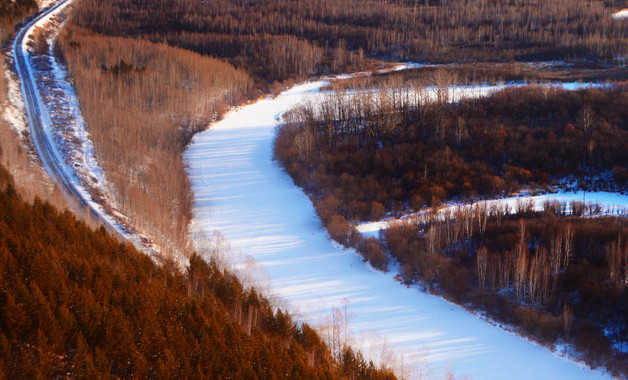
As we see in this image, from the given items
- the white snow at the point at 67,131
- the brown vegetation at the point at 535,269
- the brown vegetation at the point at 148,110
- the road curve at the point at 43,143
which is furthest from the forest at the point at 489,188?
the road curve at the point at 43,143

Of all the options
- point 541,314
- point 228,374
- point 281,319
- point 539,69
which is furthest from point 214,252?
point 539,69

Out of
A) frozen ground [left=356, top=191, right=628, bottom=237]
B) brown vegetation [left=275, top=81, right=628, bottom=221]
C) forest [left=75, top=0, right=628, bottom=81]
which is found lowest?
frozen ground [left=356, top=191, right=628, bottom=237]

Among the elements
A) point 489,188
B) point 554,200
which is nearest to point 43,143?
point 489,188

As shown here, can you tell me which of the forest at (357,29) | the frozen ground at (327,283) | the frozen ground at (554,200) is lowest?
the frozen ground at (327,283)

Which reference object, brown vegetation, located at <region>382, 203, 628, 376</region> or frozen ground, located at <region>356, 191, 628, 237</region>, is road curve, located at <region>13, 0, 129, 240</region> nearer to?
frozen ground, located at <region>356, 191, 628, 237</region>

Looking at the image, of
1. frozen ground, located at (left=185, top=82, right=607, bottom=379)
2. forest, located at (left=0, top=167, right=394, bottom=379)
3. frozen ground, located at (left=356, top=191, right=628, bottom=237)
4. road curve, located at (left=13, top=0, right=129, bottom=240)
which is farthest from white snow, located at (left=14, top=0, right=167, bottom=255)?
frozen ground, located at (left=356, top=191, right=628, bottom=237)

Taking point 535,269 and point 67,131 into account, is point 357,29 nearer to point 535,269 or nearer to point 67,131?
point 67,131

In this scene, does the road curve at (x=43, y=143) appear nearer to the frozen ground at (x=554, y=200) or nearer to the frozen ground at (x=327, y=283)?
the frozen ground at (x=327, y=283)
